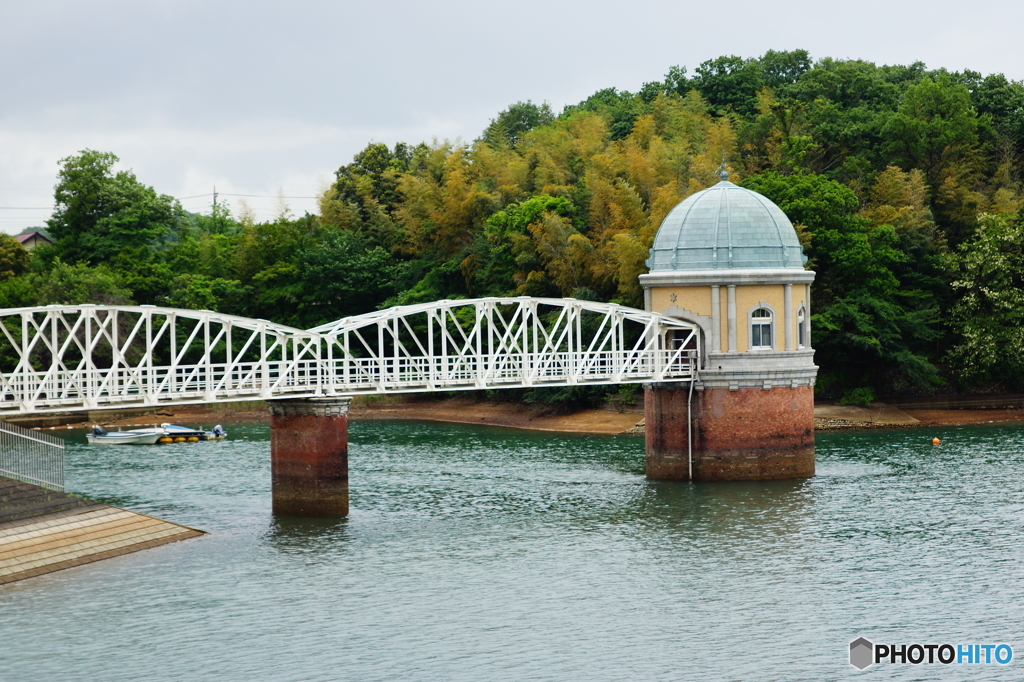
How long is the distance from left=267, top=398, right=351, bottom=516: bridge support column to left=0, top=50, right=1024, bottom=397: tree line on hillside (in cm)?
3546

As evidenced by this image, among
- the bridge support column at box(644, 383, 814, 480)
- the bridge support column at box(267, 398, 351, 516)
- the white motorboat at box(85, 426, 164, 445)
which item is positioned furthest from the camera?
the white motorboat at box(85, 426, 164, 445)

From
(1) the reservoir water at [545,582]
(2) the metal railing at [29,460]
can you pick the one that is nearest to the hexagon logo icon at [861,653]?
(1) the reservoir water at [545,582]

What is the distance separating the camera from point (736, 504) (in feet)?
173

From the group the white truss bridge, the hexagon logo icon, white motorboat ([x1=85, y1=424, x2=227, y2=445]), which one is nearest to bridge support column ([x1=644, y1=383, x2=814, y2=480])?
the white truss bridge

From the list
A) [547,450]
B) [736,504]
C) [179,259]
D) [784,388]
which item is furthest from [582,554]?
[179,259]

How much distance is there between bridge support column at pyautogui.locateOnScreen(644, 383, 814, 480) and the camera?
58094mm

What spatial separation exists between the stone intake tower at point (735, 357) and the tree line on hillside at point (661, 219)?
71.3ft

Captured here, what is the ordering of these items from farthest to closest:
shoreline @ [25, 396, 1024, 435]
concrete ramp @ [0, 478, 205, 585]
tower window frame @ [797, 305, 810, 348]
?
shoreline @ [25, 396, 1024, 435], tower window frame @ [797, 305, 810, 348], concrete ramp @ [0, 478, 205, 585]

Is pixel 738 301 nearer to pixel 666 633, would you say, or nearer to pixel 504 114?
pixel 666 633

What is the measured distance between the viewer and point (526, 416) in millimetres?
92125

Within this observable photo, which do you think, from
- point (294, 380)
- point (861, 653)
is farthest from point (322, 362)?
point (861, 653)

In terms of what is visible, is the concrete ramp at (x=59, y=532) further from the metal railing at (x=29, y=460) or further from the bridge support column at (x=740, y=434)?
the bridge support column at (x=740, y=434)

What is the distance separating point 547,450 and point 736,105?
5234cm

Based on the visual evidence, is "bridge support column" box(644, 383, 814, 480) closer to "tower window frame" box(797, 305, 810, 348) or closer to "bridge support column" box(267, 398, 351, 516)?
"tower window frame" box(797, 305, 810, 348)
